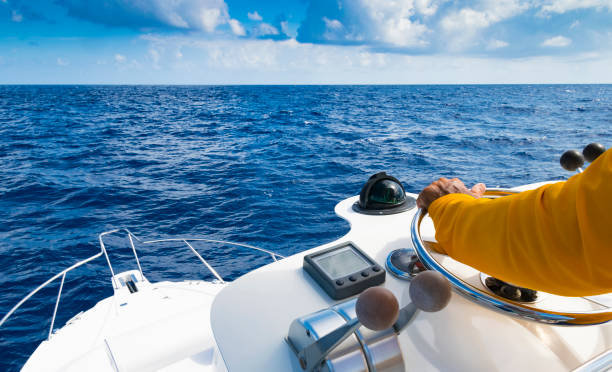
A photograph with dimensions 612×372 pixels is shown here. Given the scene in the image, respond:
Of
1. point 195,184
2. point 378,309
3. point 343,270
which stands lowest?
point 195,184

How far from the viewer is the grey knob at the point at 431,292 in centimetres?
49

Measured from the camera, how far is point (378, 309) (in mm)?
488

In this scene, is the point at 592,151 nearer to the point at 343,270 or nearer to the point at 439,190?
the point at 439,190

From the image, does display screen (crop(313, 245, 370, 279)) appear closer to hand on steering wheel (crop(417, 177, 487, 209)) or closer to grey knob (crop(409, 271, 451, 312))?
hand on steering wheel (crop(417, 177, 487, 209))

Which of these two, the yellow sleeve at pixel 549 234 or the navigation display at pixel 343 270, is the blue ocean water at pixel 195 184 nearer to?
the navigation display at pixel 343 270

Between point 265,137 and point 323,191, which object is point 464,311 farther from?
point 265,137

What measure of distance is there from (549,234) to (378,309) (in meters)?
0.35

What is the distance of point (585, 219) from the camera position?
54 cm

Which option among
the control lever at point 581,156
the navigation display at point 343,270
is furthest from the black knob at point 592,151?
the navigation display at point 343,270

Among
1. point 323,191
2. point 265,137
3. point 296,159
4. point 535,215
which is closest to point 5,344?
point 535,215

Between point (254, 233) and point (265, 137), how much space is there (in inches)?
393

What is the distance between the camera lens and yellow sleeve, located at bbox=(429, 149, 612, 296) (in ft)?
1.74

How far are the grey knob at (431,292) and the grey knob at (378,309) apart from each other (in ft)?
0.13

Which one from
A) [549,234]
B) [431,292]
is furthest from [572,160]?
[431,292]
